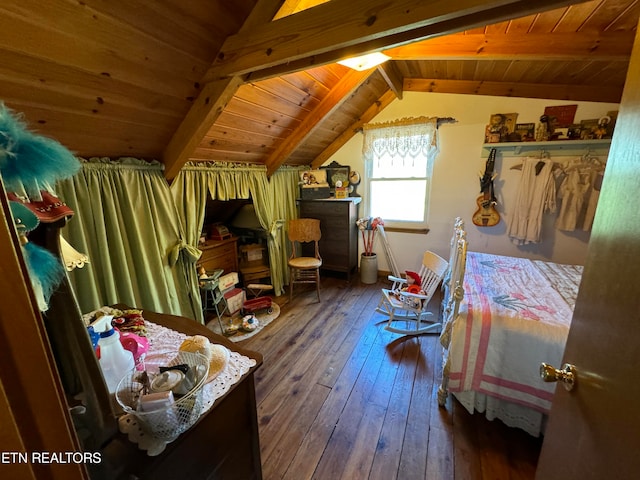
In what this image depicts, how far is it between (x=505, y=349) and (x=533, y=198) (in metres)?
2.14

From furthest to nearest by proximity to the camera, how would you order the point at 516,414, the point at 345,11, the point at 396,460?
the point at 516,414, the point at 396,460, the point at 345,11

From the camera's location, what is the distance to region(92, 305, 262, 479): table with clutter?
651mm

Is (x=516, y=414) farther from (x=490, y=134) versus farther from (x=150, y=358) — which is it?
(x=490, y=134)

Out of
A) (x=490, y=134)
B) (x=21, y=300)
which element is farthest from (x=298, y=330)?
(x=490, y=134)

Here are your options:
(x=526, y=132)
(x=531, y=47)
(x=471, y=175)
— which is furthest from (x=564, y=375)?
(x=526, y=132)

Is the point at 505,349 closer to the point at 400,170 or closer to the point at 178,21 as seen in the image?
the point at 178,21

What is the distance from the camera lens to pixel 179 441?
2.30 ft

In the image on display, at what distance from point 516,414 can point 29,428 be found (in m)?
2.11

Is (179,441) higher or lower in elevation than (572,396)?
lower

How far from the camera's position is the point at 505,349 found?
146cm

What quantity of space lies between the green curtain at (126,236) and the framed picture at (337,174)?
2.23 metres

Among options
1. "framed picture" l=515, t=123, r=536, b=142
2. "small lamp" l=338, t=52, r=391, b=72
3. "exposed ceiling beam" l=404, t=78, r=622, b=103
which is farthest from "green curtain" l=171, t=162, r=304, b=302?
"framed picture" l=515, t=123, r=536, b=142

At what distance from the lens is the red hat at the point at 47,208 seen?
0.53 metres

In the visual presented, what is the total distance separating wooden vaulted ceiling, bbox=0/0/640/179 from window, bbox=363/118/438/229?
0.98m
